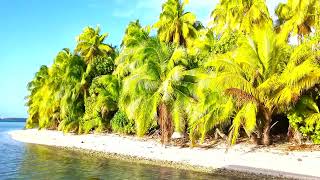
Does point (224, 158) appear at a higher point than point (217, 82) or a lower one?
lower

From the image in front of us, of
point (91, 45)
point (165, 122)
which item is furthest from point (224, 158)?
point (91, 45)

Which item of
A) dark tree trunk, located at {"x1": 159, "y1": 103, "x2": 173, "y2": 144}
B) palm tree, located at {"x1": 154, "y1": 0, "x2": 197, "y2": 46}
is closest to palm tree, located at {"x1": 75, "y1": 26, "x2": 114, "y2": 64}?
palm tree, located at {"x1": 154, "y1": 0, "x2": 197, "y2": 46}

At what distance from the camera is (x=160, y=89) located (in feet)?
83.8

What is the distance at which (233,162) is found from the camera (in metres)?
20.2

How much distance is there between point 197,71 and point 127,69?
20.6 feet

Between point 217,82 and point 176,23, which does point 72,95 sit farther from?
point 217,82

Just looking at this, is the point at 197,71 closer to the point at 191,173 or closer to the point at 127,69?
the point at 127,69

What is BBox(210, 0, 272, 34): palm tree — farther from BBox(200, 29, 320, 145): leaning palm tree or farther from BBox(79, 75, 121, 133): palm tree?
BBox(200, 29, 320, 145): leaning palm tree

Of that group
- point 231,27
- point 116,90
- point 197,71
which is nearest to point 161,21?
point 231,27

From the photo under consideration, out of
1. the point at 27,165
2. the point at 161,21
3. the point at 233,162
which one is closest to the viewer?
the point at 233,162

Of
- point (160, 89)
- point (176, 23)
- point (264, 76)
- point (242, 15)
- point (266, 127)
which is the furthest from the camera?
point (176, 23)

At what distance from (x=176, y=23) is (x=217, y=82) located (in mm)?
21570

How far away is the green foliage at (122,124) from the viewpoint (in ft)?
111

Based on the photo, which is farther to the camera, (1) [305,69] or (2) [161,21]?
(2) [161,21]
